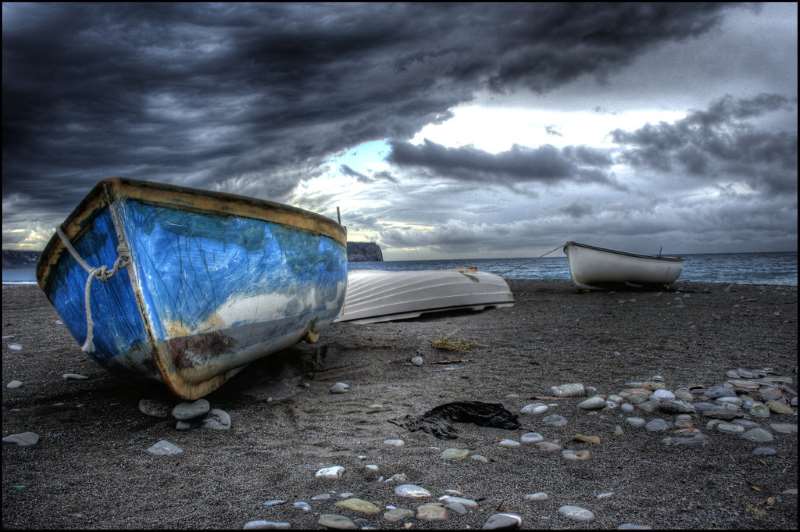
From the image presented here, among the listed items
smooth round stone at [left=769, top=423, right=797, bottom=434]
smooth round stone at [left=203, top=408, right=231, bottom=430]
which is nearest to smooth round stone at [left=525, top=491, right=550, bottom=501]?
smooth round stone at [left=769, top=423, right=797, bottom=434]

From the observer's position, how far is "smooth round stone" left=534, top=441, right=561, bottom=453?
3592 mm

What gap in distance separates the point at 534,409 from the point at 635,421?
2.60 feet

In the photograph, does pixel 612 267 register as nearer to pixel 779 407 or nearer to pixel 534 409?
pixel 779 407

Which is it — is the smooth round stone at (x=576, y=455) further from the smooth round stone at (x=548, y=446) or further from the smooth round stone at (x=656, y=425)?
the smooth round stone at (x=656, y=425)

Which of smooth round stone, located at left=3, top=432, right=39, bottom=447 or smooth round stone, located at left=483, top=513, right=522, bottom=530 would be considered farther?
smooth round stone, located at left=3, top=432, right=39, bottom=447

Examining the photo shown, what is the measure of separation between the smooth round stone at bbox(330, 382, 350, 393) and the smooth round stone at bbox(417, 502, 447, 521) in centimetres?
265

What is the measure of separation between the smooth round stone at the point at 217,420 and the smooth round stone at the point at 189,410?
7cm

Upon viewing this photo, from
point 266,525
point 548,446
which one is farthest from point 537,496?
point 266,525

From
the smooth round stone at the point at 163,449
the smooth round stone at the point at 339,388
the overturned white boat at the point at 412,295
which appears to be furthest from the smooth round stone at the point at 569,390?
the overturned white boat at the point at 412,295

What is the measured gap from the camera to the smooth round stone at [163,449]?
3.54 meters

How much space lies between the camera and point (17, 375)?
5621 mm

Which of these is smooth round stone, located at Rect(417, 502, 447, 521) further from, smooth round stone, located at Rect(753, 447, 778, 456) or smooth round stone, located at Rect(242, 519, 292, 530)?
smooth round stone, located at Rect(753, 447, 778, 456)

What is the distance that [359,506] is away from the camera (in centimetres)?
266

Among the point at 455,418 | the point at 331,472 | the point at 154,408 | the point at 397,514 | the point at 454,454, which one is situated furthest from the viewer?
the point at 154,408
